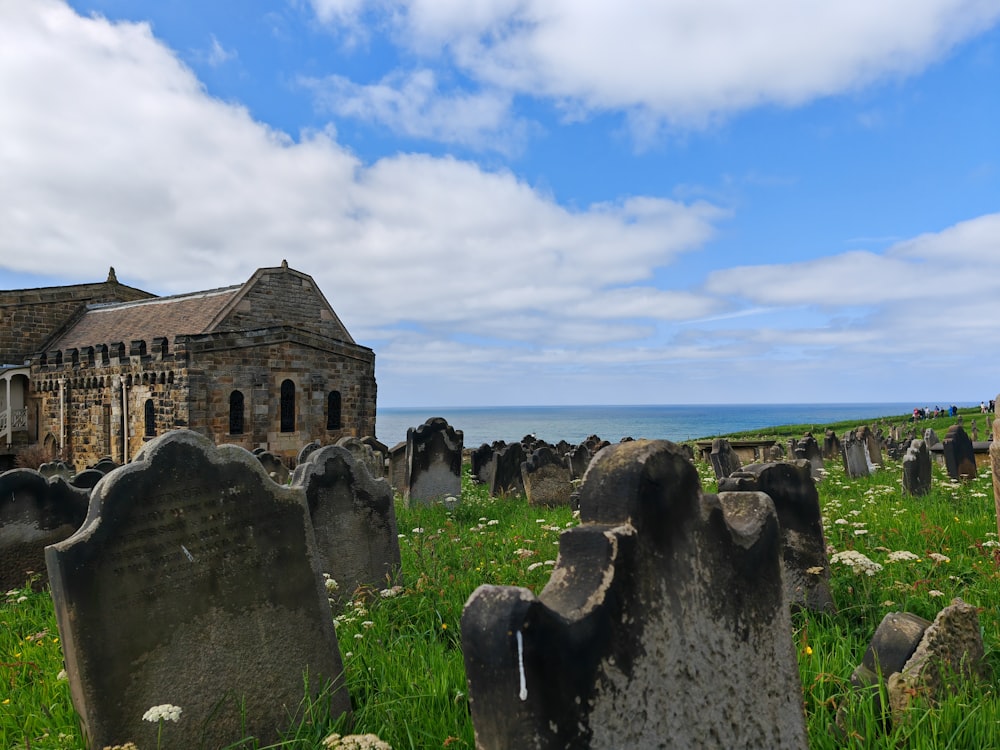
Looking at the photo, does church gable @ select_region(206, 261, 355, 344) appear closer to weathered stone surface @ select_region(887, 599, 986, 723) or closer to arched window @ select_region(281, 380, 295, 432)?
arched window @ select_region(281, 380, 295, 432)

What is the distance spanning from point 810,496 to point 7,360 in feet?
117

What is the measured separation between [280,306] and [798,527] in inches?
1062

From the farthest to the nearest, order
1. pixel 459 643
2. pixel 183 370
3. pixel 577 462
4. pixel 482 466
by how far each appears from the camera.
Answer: pixel 183 370 < pixel 482 466 < pixel 577 462 < pixel 459 643

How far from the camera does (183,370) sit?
22.2 metres

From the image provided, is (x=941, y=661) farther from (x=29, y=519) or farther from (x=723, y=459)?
(x=723, y=459)

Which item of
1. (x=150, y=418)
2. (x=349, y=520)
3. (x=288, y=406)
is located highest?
(x=288, y=406)

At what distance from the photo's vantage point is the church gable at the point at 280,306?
88.7 ft

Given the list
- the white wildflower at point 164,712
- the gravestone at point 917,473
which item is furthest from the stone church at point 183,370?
the white wildflower at point 164,712

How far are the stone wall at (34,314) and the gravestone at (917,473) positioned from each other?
114ft

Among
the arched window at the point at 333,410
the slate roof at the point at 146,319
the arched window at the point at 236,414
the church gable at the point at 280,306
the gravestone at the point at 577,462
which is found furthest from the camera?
the slate roof at the point at 146,319

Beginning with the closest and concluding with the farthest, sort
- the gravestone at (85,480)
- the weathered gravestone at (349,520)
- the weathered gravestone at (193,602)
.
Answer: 1. the weathered gravestone at (193,602)
2. the weathered gravestone at (349,520)
3. the gravestone at (85,480)

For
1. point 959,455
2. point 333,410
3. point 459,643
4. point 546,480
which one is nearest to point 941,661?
point 459,643

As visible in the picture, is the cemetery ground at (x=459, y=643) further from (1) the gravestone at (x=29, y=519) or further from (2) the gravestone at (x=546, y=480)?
(2) the gravestone at (x=546, y=480)

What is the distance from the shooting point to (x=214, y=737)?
3121 millimetres
